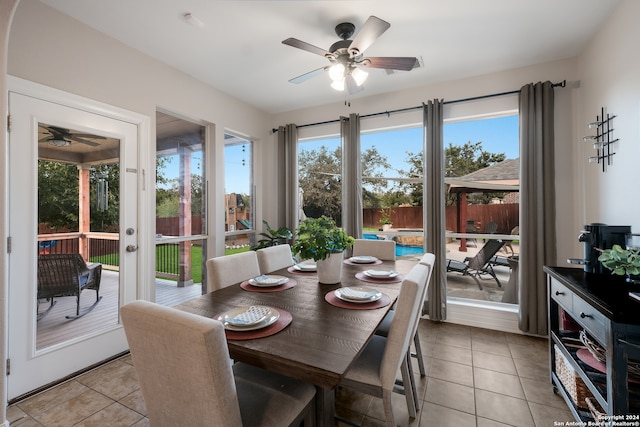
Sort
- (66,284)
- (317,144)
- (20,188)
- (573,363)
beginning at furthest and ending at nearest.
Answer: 1. (317,144)
2. (66,284)
3. (20,188)
4. (573,363)

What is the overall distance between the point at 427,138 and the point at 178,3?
2.67m

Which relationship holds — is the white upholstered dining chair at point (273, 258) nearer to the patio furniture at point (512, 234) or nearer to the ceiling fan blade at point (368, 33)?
the ceiling fan blade at point (368, 33)

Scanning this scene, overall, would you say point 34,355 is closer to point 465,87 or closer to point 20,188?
point 20,188

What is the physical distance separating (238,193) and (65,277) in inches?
84.4

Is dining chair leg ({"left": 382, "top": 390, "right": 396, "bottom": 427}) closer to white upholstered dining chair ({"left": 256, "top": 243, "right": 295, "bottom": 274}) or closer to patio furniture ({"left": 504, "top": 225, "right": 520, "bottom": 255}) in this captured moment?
white upholstered dining chair ({"left": 256, "top": 243, "right": 295, "bottom": 274})

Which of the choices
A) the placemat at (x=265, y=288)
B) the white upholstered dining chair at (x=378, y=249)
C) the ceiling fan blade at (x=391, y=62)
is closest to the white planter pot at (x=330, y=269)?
the placemat at (x=265, y=288)

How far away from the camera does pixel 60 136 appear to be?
2.20m

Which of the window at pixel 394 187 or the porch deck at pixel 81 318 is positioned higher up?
the window at pixel 394 187

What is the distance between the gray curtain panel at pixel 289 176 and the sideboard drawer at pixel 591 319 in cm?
311

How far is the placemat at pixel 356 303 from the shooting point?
4.99 feet

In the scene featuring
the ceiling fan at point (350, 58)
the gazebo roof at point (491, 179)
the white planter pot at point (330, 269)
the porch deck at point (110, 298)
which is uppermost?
the ceiling fan at point (350, 58)

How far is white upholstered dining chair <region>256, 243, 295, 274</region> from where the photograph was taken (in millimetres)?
2545

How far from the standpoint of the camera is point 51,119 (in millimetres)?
2117

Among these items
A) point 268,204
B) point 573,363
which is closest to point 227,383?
point 573,363
